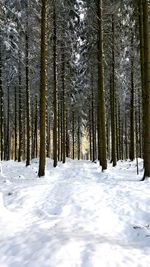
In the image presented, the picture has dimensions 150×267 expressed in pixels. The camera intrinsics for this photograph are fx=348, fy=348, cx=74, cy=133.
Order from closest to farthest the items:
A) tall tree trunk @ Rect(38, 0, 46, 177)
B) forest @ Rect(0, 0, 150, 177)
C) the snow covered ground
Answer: the snow covered ground < tall tree trunk @ Rect(38, 0, 46, 177) < forest @ Rect(0, 0, 150, 177)

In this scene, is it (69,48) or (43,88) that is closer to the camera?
(43,88)

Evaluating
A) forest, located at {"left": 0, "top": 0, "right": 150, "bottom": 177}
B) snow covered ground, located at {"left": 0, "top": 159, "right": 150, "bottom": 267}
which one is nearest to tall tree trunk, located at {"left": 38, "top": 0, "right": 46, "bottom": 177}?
forest, located at {"left": 0, "top": 0, "right": 150, "bottom": 177}

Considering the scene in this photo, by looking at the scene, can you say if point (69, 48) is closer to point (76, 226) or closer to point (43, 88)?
point (43, 88)

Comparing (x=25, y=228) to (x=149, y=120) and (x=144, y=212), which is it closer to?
(x=144, y=212)

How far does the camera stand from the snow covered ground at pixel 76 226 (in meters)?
5.31

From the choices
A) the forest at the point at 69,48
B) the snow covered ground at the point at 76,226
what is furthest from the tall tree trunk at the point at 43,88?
the snow covered ground at the point at 76,226

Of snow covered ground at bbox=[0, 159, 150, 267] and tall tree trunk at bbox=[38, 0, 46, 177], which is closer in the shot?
snow covered ground at bbox=[0, 159, 150, 267]

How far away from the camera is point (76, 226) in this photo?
730 centimetres

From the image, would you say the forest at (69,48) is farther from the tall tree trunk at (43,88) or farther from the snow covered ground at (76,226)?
the snow covered ground at (76,226)

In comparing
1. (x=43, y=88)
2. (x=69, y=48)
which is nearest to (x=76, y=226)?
(x=43, y=88)

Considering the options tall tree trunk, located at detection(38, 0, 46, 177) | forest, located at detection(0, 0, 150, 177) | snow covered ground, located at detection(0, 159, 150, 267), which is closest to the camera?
snow covered ground, located at detection(0, 159, 150, 267)

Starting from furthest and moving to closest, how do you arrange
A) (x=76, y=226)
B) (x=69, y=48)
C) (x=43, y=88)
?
1. (x=69, y=48)
2. (x=43, y=88)
3. (x=76, y=226)

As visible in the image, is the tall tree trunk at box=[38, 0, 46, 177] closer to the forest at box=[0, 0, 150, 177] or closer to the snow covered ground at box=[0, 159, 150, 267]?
the forest at box=[0, 0, 150, 177]

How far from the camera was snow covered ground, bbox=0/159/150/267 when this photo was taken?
17.4 feet
